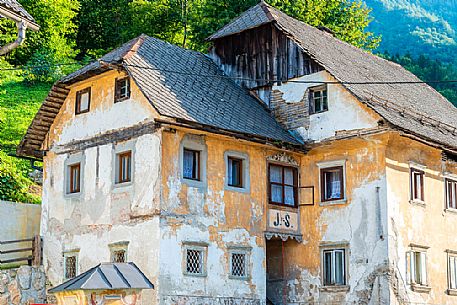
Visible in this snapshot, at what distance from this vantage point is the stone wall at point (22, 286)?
990 inches

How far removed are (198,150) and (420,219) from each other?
7711 mm

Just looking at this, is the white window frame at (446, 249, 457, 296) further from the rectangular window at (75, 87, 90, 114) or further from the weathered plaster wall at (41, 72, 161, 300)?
the rectangular window at (75, 87, 90, 114)

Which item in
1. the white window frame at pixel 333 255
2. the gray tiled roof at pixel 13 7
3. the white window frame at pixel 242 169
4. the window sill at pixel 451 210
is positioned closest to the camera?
the gray tiled roof at pixel 13 7

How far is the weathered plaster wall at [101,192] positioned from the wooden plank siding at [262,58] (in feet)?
17.2

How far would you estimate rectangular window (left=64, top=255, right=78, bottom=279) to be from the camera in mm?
25430

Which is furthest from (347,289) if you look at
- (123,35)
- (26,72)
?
(123,35)

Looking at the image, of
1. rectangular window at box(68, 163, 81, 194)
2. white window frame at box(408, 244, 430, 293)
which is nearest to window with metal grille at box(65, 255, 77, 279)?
rectangular window at box(68, 163, 81, 194)

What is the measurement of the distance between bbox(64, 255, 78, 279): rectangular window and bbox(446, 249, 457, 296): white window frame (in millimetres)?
12228

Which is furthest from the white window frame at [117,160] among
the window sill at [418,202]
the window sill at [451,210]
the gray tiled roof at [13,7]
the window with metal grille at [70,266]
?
the window sill at [451,210]

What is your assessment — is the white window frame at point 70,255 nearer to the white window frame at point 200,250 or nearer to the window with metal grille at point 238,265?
the white window frame at point 200,250

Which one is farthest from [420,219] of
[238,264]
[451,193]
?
[238,264]

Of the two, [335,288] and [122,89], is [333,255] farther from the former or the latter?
[122,89]

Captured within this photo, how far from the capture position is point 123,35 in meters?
58.6

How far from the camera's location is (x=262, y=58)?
27.8 meters
